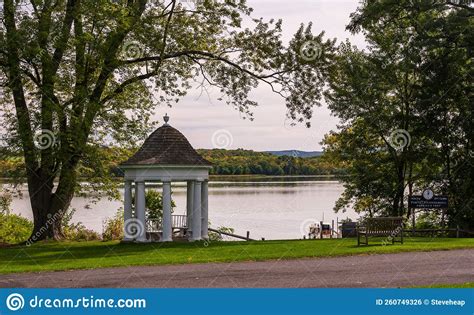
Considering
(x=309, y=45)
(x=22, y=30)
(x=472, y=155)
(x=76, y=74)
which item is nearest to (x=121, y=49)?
(x=76, y=74)

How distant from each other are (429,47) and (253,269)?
66.9 ft

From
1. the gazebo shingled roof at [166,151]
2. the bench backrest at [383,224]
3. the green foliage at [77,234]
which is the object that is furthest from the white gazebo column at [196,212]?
the bench backrest at [383,224]

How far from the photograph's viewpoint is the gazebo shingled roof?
2725 cm

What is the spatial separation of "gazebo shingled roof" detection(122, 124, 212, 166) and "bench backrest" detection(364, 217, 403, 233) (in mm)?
8224

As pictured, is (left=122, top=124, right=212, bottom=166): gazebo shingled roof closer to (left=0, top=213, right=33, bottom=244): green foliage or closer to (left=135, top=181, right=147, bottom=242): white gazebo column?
(left=135, top=181, right=147, bottom=242): white gazebo column

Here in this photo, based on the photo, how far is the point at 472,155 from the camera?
35656 mm

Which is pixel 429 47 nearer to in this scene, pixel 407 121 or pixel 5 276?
pixel 407 121

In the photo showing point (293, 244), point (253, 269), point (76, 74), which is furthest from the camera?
point (76, 74)

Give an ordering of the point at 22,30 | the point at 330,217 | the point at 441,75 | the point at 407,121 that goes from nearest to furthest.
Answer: the point at 22,30 → the point at 441,75 → the point at 407,121 → the point at 330,217

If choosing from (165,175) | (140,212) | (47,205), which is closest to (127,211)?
(140,212)

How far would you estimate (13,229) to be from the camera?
37.8 meters

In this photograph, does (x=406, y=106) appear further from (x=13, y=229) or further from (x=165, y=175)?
(x=13, y=229)

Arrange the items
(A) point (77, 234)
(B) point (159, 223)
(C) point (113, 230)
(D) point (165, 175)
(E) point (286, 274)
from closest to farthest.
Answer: (E) point (286, 274) → (D) point (165, 175) → (B) point (159, 223) → (A) point (77, 234) → (C) point (113, 230)

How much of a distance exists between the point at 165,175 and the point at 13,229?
14.9m
